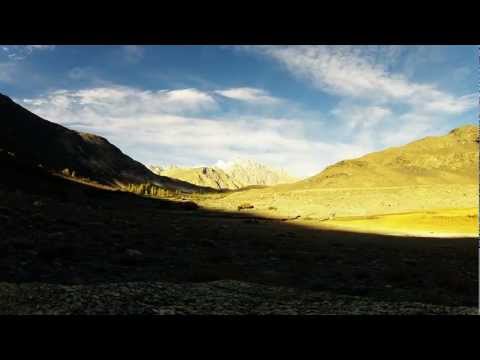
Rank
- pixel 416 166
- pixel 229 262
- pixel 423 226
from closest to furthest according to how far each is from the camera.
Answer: pixel 229 262
pixel 423 226
pixel 416 166

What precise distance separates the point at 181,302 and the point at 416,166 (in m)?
136

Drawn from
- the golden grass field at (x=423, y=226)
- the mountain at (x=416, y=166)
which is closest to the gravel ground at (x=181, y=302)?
the golden grass field at (x=423, y=226)

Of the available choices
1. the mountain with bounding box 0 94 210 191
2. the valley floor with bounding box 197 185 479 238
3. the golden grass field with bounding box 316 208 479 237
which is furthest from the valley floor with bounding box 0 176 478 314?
the mountain with bounding box 0 94 210 191

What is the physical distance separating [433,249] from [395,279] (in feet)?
39.8

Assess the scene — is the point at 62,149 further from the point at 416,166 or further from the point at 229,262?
the point at 229,262

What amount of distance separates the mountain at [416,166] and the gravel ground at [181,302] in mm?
108438

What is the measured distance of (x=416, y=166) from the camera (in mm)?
130875

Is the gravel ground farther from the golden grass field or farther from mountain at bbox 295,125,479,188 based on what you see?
mountain at bbox 295,125,479,188

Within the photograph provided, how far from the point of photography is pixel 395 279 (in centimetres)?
1266

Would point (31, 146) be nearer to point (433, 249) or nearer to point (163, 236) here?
point (163, 236)

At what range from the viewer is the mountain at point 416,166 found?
118m

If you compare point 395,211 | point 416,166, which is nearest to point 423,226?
point 395,211

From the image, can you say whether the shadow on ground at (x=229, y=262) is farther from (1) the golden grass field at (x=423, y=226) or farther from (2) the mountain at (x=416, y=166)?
(2) the mountain at (x=416, y=166)
